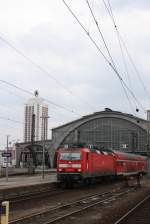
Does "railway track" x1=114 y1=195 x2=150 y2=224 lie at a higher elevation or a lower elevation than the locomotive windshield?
lower

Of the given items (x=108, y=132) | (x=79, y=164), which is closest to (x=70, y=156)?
(x=79, y=164)

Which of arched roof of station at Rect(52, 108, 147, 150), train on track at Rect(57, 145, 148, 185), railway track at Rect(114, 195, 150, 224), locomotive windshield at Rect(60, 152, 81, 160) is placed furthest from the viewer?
arched roof of station at Rect(52, 108, 147, 150)

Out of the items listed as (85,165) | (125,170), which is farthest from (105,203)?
(125,170)

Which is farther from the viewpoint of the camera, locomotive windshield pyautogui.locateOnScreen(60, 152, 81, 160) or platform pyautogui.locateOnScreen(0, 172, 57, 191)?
locomotive windshield pyautogui.locateOnScreen(60, 152, 81, 160)

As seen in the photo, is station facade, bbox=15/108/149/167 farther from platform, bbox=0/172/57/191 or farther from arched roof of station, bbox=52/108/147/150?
platform, bbox=0/172/57/191

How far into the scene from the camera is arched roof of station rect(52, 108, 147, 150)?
146250 mm

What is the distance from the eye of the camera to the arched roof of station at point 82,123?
480ft

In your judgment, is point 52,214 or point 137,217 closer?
point 137,217

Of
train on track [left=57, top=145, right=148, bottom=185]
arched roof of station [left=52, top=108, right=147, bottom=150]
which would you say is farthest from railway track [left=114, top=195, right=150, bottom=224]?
arched roof of station [left=52, top=108, right=147, bottom=150]

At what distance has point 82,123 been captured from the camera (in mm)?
152375

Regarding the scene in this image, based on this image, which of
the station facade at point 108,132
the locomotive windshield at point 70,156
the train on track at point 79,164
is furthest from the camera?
the station facade at point 108,132

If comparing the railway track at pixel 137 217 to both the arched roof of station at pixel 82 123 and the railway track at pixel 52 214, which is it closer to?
the railway track at pixel 52 214

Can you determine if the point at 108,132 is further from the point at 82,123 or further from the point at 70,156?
the point at 70,156

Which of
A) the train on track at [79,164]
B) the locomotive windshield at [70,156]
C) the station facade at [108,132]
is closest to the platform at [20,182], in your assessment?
the train on track at [79,164]
